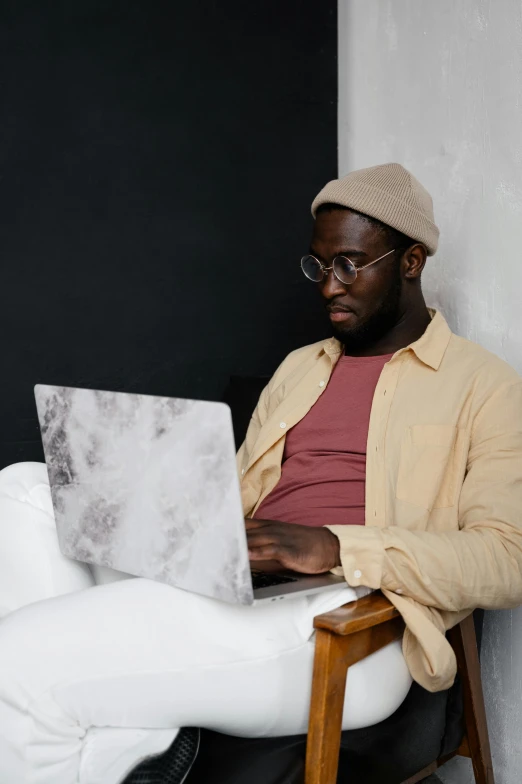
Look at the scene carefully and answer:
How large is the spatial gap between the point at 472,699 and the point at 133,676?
890mm

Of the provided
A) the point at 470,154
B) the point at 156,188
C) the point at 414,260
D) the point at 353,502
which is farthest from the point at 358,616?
the point at 156,188

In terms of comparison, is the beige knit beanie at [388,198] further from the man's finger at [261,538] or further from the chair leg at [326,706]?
the chair leg at [326,706]

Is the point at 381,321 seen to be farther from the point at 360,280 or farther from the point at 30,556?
the point at 30,556

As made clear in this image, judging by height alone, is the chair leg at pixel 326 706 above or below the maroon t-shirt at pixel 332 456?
below

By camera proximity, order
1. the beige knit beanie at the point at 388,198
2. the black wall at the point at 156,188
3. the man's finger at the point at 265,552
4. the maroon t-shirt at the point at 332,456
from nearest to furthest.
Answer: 1. the man's finger at the point at 265,552
2. the maroon t-shirt at the point at 332,456
3. the beige knit beanie at the point at 388,198
4. the black wall at the point at 156,188

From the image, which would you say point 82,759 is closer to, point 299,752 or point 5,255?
point 299,752

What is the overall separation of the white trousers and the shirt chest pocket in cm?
47

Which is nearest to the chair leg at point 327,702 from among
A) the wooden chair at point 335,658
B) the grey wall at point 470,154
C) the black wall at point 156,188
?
the wooden chair at point 335,658

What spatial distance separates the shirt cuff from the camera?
1675 millimetres

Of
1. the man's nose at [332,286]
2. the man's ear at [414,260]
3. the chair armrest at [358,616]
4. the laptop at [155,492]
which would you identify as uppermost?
the man's ear at [414,260]

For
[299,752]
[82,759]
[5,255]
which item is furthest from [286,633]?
[5,255]

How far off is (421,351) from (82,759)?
1224mm

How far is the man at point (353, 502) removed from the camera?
4.96ft

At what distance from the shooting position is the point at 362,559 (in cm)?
168
